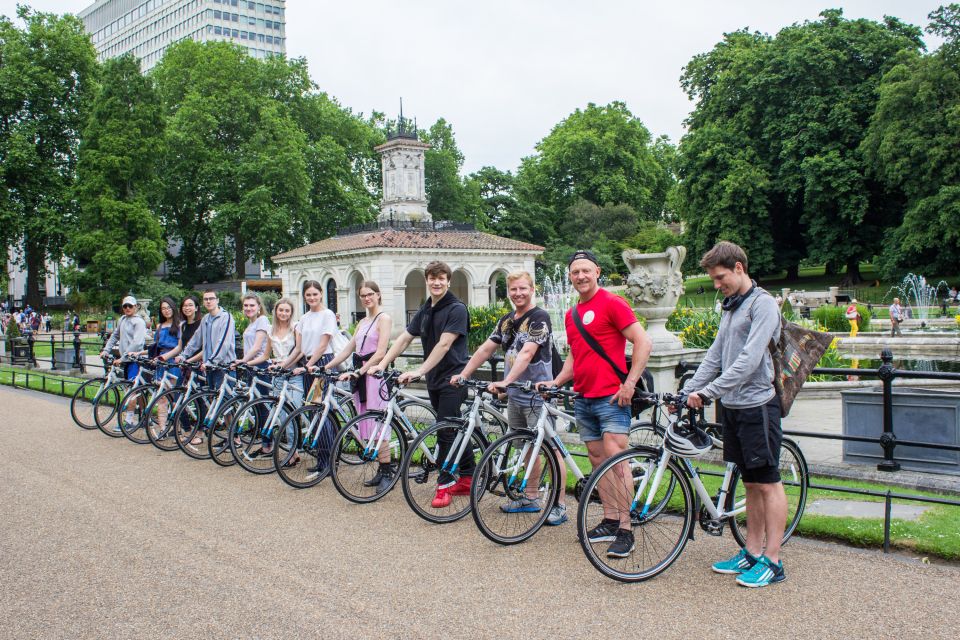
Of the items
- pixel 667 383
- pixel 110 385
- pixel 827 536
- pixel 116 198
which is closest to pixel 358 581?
pixel 827 536

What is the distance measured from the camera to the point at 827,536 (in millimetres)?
5578

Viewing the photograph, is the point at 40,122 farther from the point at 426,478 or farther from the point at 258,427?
the point at 426,478

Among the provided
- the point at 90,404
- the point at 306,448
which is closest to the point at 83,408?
the point at 90,404

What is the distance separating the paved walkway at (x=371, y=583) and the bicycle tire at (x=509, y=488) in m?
0.13

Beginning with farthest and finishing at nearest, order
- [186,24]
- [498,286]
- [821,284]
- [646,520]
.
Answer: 1. [186,24]
2. [498,286]
3. [821,284]
4. [646,520]

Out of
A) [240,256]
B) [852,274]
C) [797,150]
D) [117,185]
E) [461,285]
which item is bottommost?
[461,285]

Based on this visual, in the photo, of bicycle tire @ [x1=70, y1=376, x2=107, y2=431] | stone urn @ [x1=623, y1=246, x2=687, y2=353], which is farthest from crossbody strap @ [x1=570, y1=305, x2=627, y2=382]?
bicycle tire @ [x1=70, y1=376, x2=107, y2=431]

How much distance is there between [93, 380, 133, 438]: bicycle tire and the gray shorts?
679cm

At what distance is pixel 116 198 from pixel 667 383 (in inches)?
1621

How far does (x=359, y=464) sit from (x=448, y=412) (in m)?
1.01

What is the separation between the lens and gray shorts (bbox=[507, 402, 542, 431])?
6.36m

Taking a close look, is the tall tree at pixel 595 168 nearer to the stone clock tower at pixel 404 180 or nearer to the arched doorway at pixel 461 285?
the arched doorway at pixel 461 285

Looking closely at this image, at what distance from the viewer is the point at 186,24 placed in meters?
117

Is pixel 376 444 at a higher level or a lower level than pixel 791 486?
higher
